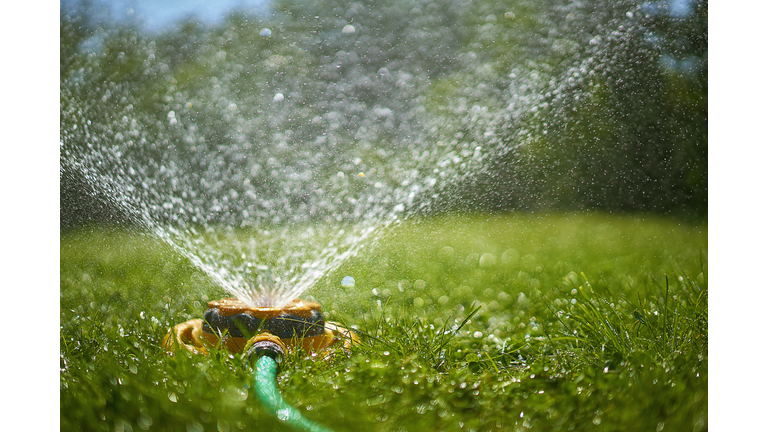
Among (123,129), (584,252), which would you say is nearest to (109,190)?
(123,129)

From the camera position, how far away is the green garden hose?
2.47ft

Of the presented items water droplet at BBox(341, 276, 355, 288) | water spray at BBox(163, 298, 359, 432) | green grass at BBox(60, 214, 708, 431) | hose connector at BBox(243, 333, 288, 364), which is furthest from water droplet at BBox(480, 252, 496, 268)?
hose connector at BBox(243, 333, 288, 364)

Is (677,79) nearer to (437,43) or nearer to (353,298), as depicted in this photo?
(437,43)

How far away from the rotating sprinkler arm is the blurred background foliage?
1.44 feet

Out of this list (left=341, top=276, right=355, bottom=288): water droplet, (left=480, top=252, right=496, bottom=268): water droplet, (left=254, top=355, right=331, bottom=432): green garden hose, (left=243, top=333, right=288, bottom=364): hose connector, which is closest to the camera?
(left=254, top=355, right=331, bottom=432): green garden hose

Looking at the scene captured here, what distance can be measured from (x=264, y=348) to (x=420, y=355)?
0.26 metres

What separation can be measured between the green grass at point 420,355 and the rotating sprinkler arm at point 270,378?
0.01m

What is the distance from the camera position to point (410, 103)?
160 cm

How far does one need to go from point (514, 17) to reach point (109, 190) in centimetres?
99

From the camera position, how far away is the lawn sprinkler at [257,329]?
997mm

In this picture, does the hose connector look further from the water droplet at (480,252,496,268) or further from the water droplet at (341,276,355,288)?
the water droplet at (480,252,496,268)

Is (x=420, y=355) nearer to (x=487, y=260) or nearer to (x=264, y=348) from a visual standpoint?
(x=264, y=348)

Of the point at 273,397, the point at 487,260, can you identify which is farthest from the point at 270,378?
the point at 487,260

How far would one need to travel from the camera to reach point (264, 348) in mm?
934
